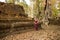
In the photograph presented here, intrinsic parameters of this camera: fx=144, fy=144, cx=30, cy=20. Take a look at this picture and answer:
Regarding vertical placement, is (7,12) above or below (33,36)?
above

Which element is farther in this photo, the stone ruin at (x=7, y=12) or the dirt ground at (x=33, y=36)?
the stone ruin at (x=7, y=12)

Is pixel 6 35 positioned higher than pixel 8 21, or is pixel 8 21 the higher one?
pixel 8 21

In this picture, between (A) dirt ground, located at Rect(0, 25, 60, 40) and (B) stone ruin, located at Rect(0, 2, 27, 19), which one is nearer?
(A) dirt ground, located at Rect(0, 25, 60, 40)

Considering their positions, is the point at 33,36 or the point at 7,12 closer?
the point at 33,36

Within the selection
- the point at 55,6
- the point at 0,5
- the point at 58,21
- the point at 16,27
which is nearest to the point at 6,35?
the point at 16,27

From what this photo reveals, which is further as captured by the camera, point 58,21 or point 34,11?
point 34,11

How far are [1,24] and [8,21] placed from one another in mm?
1073

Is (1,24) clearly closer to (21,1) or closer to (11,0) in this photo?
(11,0)

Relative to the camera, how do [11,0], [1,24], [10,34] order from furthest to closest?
[11,0], [10,34], [1,24]

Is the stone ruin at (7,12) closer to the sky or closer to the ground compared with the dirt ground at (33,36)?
closer to the sky

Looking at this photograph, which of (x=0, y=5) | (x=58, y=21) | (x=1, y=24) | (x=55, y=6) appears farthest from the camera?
(x=55, y=6)

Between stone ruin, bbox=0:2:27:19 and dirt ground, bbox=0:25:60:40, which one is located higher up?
stone ruin, bbox=0:2:27:19

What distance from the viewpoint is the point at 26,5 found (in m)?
36.3

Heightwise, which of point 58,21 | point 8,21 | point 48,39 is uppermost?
point 8,21
